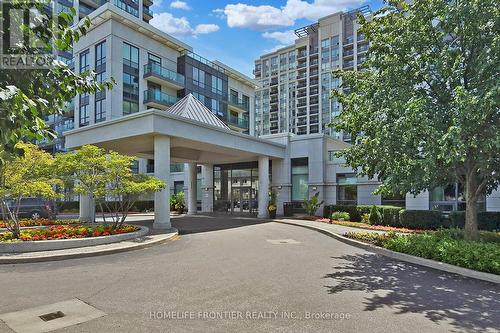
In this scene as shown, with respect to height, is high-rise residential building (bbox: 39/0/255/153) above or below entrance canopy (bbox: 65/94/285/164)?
above

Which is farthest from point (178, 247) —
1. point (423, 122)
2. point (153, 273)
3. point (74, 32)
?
point (74, 32)

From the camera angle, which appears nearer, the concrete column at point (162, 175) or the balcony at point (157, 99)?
the concrete column at point (162, 175)

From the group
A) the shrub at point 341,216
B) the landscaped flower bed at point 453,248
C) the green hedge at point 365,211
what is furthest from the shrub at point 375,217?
the landscaped flower bed at point 453,248

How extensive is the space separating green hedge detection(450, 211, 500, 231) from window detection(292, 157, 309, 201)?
42.2 ft

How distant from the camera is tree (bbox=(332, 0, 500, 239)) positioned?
9.38 m

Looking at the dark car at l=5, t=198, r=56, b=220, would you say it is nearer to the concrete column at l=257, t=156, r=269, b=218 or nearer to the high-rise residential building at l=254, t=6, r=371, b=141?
the concrete column at l=257, t=156, r=269, b=218

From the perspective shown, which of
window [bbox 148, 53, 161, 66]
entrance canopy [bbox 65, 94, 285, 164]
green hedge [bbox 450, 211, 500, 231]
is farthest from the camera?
window [bbox 148, 53, 161, 66]

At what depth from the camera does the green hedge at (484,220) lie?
17.7 m

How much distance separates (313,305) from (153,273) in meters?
4.37

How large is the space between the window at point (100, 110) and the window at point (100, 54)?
4521 mm

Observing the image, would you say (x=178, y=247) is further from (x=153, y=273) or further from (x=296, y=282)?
(x=296, y=282)

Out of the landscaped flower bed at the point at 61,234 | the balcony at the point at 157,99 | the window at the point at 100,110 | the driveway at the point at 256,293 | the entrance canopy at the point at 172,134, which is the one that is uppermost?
the balcony at the point at 157,99

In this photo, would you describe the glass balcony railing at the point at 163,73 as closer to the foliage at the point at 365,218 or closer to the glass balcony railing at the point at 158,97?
the glass balcony railing at the point at 158,97

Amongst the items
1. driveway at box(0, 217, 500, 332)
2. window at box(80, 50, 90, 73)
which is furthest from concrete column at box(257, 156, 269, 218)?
window at box(80, 50, 90, 73)
